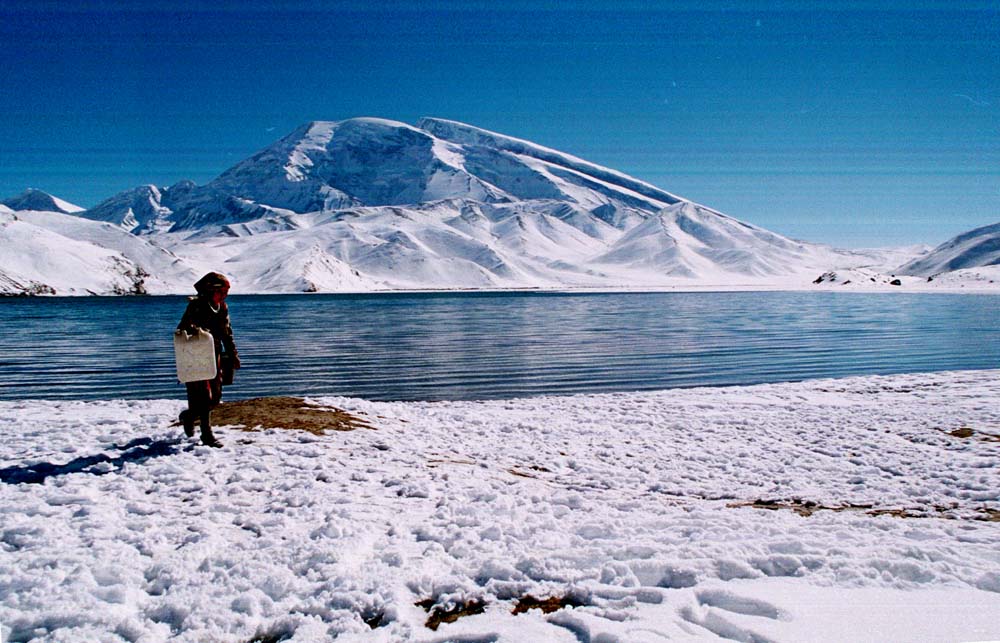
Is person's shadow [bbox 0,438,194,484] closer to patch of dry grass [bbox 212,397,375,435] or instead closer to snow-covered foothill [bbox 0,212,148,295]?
patch of dry grass [bbox 212,397,375,435]

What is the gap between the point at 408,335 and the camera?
43.0 meters

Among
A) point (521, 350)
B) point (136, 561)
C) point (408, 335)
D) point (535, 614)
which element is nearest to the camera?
point (535, 614)

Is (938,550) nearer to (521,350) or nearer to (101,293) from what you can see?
(521,350)

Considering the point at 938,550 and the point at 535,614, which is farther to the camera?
the point at 938,550

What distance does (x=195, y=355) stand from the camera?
9539mm

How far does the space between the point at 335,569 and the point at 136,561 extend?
6.33 ft

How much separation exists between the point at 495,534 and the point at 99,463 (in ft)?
20.9

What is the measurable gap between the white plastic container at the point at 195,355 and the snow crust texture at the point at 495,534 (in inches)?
50.4

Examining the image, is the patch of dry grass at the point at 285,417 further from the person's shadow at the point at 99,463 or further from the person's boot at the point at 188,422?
the person's shadow at the point at 99,463

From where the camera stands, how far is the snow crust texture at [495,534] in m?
5.20

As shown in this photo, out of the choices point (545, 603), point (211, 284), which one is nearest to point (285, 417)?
point (211, 284)

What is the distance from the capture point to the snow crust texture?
17.0 feet

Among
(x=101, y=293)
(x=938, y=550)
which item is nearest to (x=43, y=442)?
(x=938, y=550)

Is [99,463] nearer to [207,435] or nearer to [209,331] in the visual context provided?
[207,435]
